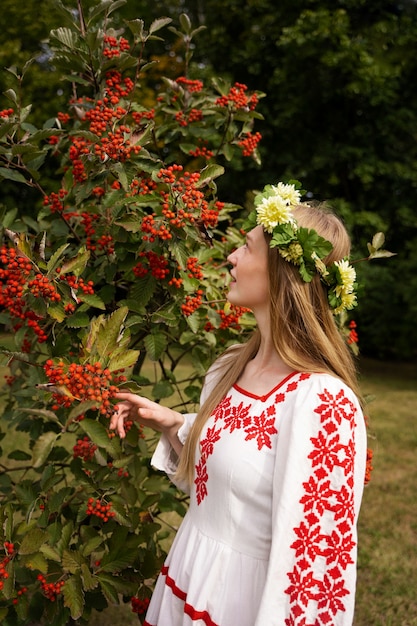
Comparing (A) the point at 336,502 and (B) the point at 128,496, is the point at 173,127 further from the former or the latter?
(A) the point at 336,502

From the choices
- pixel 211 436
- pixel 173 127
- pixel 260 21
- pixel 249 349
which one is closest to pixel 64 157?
pixel 173 127

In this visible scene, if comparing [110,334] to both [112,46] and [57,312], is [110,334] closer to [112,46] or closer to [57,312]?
[57,312]

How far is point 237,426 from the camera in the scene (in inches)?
70.1

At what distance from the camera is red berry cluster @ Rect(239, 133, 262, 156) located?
2.96m

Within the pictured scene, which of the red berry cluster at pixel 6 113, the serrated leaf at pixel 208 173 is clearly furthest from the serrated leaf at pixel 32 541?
the red berry cluster at pixel 6 113

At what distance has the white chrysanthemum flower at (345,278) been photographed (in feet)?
6.03

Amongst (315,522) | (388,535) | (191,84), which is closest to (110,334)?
(315,522)

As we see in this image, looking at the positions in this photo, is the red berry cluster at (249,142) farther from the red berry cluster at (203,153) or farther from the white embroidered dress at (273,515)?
the white embroidered dress at (273,515)

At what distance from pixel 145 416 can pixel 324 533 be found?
0.65m

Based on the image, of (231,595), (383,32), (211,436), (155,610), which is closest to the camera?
(231,595)

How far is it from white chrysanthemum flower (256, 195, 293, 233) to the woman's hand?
615 millimetres

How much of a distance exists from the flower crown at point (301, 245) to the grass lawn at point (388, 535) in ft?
3.59

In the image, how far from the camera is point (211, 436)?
1.85 meters

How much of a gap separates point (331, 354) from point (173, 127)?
5.32 feet
